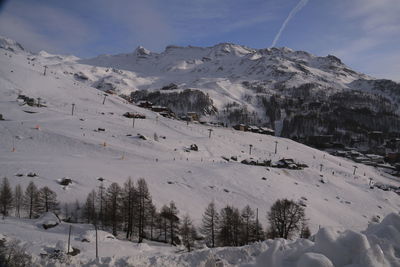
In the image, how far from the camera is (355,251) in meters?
6.95

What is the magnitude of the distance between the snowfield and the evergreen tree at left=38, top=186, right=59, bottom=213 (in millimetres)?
1512

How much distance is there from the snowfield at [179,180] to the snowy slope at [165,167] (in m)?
0.21

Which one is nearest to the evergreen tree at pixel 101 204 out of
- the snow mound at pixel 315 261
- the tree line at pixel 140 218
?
the tree line at pixel 140 218

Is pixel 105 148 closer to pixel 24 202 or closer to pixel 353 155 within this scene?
pixel 24 202

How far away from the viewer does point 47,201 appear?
29078 mm

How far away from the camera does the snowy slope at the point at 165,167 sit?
125 feet

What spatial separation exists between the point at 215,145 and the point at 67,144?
40.8 m

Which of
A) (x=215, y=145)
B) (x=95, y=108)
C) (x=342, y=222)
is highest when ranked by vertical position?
(x=95, y=108)

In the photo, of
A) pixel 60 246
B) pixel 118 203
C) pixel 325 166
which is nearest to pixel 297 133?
pixel 325 166

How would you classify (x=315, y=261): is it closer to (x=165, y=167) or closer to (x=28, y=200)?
(x=28, y=200)

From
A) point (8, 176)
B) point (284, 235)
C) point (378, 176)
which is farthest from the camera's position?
point (378, 176)

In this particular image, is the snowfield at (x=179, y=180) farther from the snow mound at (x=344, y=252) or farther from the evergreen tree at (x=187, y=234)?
the evergreen tree at (x=187, y=234)

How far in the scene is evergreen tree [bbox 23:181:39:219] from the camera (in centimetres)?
2853

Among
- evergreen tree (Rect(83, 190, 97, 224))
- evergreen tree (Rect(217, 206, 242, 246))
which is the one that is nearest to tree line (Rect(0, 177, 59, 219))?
evergreen tree (Rect(83, 190, 97, 224))
